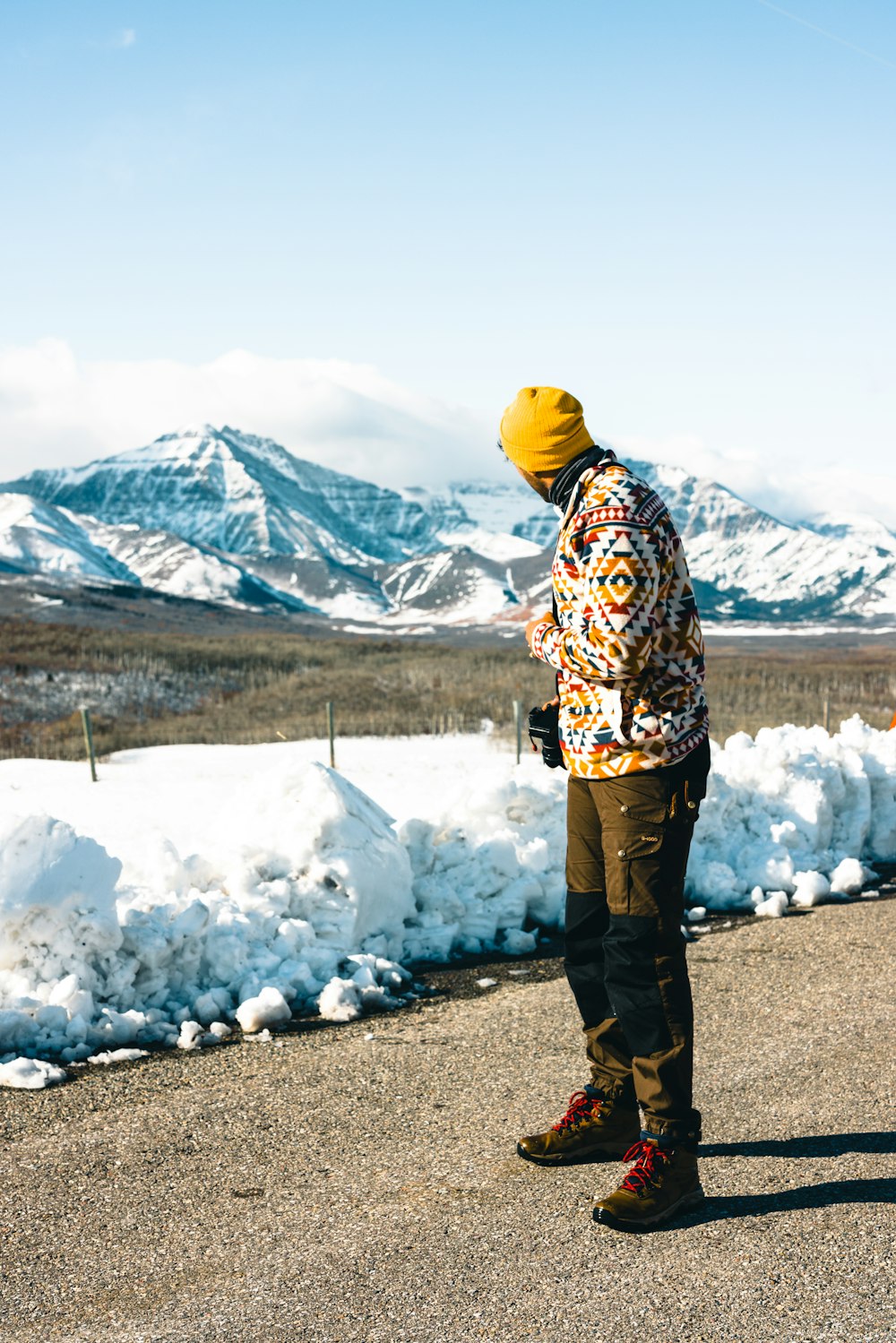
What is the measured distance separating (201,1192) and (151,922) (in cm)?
205

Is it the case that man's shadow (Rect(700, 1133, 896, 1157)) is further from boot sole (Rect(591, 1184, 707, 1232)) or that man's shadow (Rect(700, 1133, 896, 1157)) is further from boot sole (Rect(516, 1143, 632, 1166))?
boot sole (Rect(591, 1184, 707, 1232))

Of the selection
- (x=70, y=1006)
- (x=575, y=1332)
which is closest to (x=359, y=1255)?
(x=575, y=1332)

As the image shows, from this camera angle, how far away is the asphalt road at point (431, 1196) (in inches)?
124

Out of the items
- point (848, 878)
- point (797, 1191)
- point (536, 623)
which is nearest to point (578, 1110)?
point (797, 1191)

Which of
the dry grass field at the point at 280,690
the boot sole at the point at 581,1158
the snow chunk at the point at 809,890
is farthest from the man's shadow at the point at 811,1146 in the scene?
the dry grass field at the point at 280,690

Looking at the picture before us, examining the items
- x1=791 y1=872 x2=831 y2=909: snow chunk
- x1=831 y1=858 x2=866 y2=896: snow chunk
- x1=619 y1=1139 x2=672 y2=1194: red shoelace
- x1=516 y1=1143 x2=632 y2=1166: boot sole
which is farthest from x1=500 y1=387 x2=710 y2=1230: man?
x1=831 y1=858 x2=866 y2=896: snow chunk

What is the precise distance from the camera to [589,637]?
3.68 m

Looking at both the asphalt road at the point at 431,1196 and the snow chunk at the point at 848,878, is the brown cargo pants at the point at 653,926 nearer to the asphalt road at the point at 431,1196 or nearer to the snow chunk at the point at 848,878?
the asphalt road at the point at 431,1196

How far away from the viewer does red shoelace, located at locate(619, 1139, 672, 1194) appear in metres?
3.64

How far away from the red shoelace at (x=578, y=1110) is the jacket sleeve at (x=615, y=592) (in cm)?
148

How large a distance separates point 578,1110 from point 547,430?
2.26 metres

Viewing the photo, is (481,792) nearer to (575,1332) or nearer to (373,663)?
(575,1332)

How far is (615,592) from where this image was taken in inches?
142

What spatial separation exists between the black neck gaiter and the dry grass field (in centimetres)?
1785
